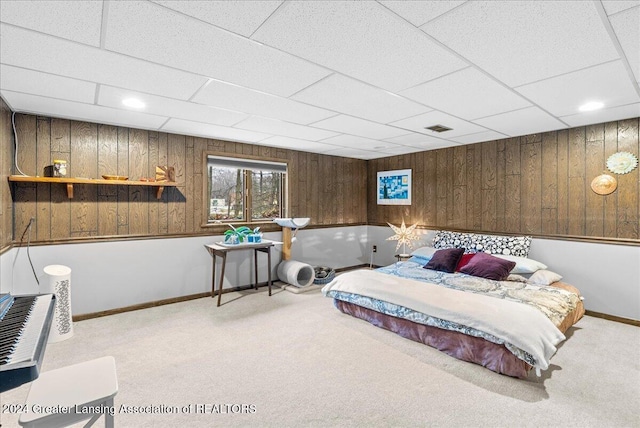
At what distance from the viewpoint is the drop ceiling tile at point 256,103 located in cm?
275

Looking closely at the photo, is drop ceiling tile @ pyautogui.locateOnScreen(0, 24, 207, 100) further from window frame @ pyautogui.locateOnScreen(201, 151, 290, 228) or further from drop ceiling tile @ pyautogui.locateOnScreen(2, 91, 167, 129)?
window frame @ pyautogui.locateOnScreen(201, 151, 290, 228)

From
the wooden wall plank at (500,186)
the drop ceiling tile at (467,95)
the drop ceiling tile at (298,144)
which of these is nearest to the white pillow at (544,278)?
the wooden wall plank at (500,186)

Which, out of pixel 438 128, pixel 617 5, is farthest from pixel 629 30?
pixel 438 128

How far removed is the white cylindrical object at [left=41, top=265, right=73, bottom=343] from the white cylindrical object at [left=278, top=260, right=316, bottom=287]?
2689 mm

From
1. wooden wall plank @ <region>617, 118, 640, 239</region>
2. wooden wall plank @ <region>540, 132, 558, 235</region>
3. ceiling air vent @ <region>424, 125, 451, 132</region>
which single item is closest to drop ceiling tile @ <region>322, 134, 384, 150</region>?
ceiling air vent @ <region>424, 125, 451, 132</region>

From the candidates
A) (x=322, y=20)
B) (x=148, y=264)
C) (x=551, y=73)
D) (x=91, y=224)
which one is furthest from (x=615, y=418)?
(x=91, y=224)

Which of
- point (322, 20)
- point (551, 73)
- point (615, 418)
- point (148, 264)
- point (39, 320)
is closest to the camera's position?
point (39, 320)

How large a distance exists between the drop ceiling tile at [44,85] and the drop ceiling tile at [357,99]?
177 cm

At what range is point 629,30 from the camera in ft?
5.87

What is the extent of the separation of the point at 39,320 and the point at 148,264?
297cm

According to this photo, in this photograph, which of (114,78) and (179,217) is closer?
(114,78)

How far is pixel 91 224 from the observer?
3.83 metres

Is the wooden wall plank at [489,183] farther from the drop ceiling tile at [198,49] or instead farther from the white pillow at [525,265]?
the drop ceiling tile at [198,49]

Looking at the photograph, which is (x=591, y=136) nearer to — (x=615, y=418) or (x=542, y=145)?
(x=542, y=145)
